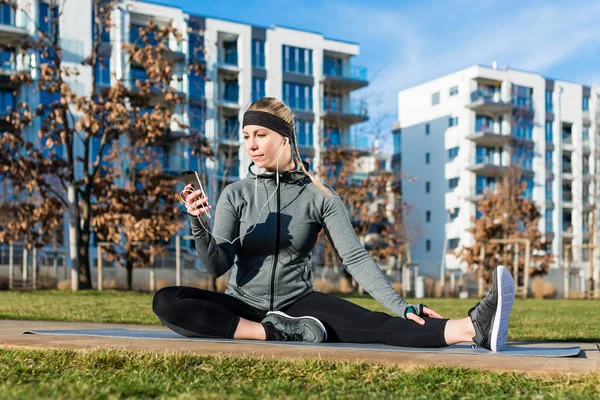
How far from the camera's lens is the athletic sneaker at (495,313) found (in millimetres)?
3541

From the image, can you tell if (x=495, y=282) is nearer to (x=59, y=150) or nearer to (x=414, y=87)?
(x=59, y=150)

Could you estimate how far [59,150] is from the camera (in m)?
36.8

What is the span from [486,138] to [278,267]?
49418mm

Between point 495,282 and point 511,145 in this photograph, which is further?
point 511,145

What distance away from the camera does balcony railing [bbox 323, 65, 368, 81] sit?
46.4m

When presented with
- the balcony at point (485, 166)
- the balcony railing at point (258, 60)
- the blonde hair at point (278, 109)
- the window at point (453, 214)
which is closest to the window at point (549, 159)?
the balcony at point (485, 166)

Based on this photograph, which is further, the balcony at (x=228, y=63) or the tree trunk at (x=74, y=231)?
the balcony at (x=228, y=63)

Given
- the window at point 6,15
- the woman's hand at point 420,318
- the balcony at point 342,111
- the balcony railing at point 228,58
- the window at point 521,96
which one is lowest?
the woman's hand at point 420,318

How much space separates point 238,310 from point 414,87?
186 feet

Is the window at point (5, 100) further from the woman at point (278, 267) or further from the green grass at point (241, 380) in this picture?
the green grass at point (241, 380)

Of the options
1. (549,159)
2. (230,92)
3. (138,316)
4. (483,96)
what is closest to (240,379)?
(138,316)

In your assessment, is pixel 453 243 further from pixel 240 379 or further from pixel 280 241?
pixel 240 379

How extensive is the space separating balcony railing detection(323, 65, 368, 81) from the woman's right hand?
42871 millimetres

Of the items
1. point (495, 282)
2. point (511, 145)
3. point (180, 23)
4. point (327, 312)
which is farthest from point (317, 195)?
point (180, 23)
